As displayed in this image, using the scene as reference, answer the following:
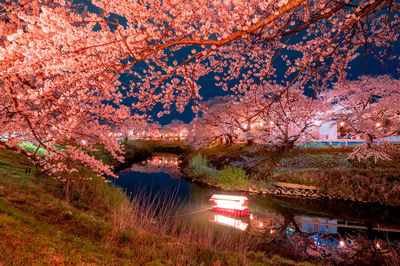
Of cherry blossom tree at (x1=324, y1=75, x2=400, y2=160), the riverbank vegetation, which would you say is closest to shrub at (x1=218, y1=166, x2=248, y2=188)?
the riverbank vegetation

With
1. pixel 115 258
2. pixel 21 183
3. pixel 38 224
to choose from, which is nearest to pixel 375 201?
pixel 115 258

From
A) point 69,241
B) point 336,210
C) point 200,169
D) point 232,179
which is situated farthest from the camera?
point 200,169

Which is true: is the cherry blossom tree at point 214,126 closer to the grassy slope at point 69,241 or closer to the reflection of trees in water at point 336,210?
the reflection of trees in water at point 336,210

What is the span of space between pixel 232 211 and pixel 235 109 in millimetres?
18267

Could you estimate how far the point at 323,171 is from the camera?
50.4 feet

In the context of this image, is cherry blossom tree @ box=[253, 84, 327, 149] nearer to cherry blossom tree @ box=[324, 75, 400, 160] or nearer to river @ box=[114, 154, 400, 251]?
cherry blossom tree @ box=[324, 75, 400, 160]

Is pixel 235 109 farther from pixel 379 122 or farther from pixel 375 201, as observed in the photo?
pixel 375 201

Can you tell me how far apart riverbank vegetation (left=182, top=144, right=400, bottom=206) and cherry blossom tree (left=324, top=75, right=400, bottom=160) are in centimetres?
99

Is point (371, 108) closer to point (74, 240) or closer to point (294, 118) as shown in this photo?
point (294, 118)

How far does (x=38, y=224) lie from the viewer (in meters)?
4.87

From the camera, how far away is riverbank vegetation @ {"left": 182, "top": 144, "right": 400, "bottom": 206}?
41.6 feet

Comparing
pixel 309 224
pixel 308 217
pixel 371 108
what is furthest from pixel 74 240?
pixel 371 108

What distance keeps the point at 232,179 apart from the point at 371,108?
13.4 m

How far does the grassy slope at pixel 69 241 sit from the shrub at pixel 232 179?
9709 mm
